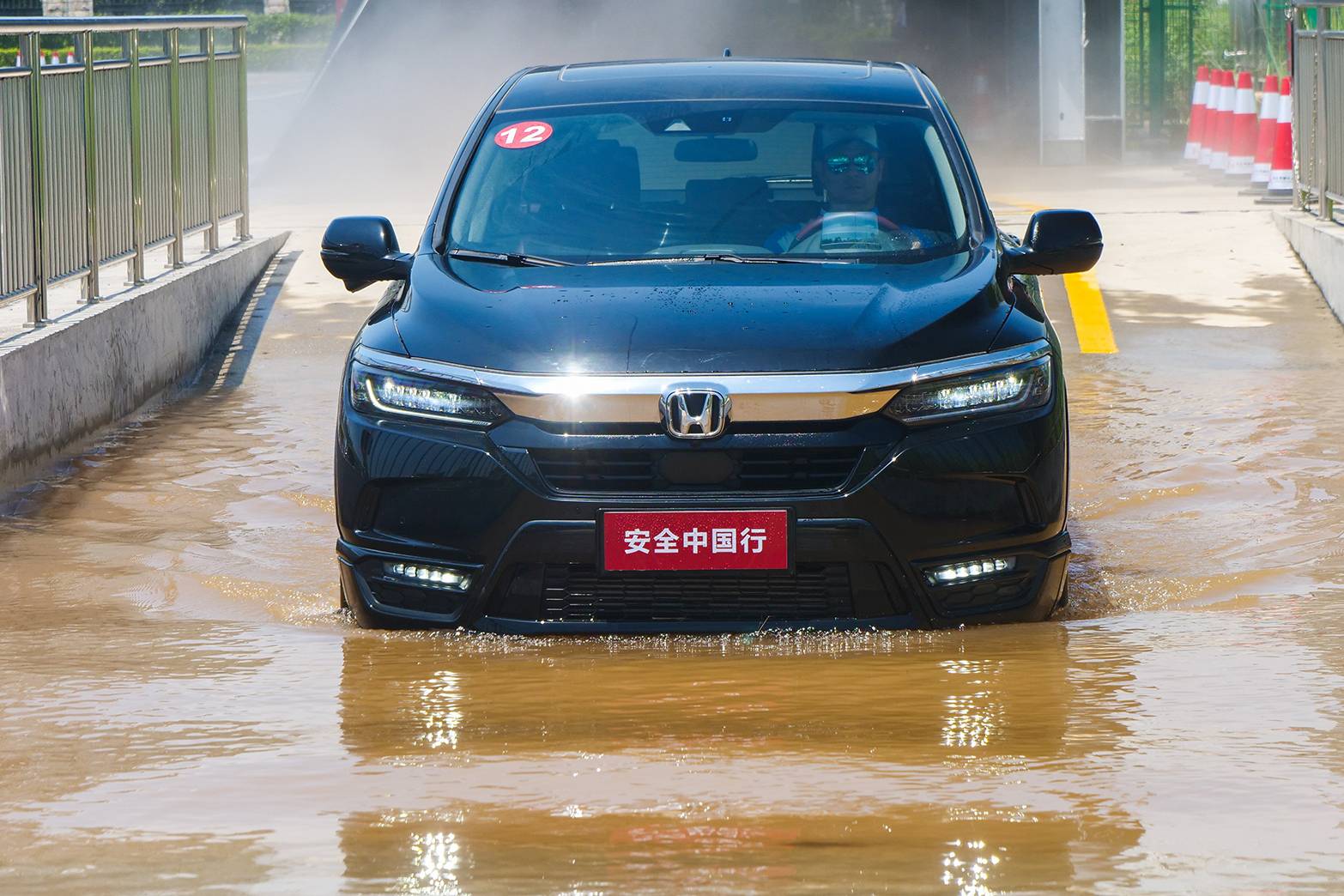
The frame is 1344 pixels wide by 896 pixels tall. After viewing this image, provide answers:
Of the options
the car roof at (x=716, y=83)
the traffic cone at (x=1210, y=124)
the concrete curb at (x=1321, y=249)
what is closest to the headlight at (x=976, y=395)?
the car roof at (x=716, y=83)

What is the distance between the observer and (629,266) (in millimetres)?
5637

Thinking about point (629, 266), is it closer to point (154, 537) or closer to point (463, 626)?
point (463, 626)

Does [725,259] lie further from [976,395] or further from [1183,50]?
[1183,50]

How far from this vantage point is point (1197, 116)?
71.7 ft

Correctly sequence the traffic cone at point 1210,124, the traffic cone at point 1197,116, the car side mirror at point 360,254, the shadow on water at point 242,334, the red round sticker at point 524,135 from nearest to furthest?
1. the car side mirror at point 360,254
2. the red round sticker at point 524,135
3. the shadow on water at point 242,334
4. the traffic cone at point 1210,124
5. the traffic cone at point 1197,116

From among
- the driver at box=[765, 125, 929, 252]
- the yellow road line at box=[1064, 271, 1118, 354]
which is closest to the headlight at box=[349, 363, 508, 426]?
the driver at box=[765, 125, 929, 252]

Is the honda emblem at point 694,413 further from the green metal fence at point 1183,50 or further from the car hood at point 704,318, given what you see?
the green metal fence at point 1183,50

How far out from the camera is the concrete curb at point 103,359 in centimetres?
800

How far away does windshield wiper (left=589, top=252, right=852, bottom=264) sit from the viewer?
18.7ft

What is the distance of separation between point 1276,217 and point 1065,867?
10833 millimetres

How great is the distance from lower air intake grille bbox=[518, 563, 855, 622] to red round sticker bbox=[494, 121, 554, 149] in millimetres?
1787

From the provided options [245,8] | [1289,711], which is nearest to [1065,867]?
[1289,711]

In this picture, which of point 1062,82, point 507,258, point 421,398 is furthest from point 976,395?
point 1062,82

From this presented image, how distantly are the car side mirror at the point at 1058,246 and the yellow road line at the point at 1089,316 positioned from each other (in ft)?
16.0
